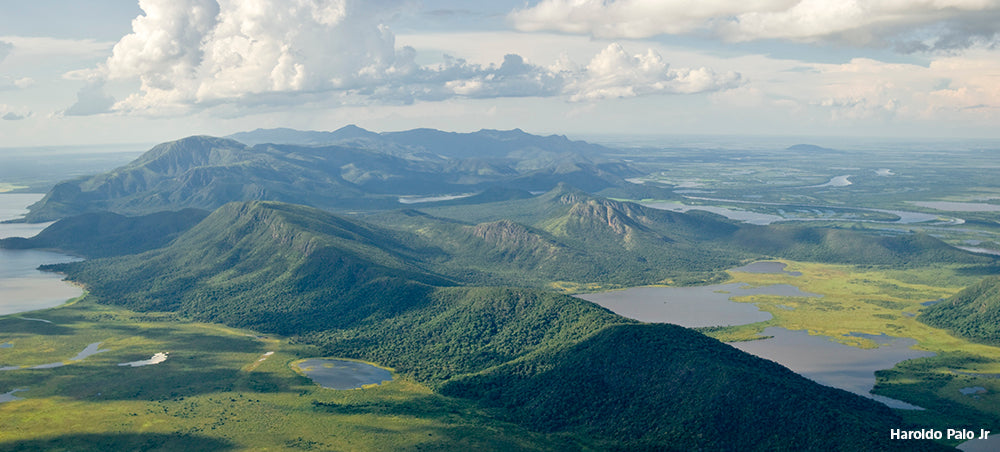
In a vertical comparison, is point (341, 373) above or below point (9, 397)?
below

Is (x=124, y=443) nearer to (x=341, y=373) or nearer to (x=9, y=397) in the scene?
(x=9, y=397)

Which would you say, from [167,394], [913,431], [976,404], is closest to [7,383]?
[167,394]

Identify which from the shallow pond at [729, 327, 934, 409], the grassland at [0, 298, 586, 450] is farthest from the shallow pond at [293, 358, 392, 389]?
the shallow pond at [729, 327, 934, 409]

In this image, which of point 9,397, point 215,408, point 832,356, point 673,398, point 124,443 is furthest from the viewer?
point 832,356

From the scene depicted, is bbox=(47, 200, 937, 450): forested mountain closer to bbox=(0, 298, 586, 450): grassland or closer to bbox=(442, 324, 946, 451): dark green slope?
bbox=(442, 324, 946, 451): dark green slope

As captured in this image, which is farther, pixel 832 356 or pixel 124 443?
pixel 832 356

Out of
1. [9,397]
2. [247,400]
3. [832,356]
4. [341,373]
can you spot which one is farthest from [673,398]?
[9,397]
